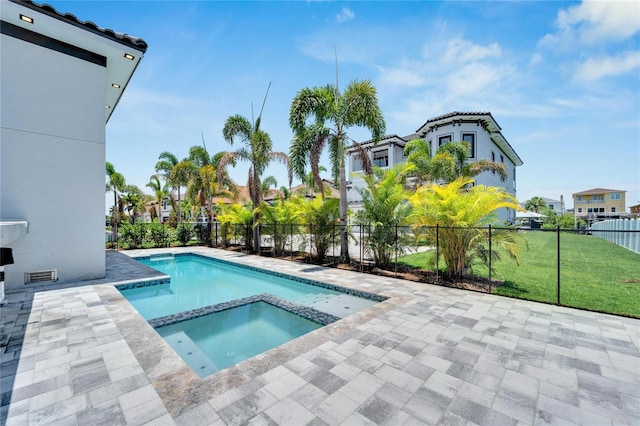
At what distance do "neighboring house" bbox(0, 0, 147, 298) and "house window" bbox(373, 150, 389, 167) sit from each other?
2119 centimetres

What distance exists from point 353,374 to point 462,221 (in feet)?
17.1

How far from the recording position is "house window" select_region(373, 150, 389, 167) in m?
25.3

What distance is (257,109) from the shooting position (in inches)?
505

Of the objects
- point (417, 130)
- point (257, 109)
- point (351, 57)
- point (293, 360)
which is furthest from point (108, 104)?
point (417, 130)

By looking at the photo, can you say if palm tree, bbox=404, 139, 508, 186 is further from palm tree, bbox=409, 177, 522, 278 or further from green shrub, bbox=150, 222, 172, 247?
green shrub, bbox=150, 222, 172, 247

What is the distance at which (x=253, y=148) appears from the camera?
12766 millimetres

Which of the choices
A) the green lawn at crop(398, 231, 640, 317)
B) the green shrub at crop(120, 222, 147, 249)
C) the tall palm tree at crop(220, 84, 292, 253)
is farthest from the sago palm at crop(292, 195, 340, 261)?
the green shrub at crop(120, 222, 147, 249)

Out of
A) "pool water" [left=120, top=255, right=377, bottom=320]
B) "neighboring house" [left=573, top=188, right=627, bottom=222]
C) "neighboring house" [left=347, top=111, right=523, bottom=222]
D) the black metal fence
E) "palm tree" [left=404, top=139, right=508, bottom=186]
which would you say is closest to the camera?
the black metal fence

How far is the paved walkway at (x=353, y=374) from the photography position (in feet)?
7.53

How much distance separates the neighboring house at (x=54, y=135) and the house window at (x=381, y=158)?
21.2 m

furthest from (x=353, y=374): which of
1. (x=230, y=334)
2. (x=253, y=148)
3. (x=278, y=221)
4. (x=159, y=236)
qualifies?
(x=159, y=236)

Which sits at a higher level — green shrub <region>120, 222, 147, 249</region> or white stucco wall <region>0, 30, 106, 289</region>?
white stucco wall <region>0, 30, 106, 289</region>

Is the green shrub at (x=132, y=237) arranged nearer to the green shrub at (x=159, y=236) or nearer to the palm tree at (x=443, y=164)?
the green shrub at (x=159, y=236)

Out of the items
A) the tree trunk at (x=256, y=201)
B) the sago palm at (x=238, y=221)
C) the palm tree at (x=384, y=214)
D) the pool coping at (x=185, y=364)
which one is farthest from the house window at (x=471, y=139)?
the pool coping at (x=185, y=364)
